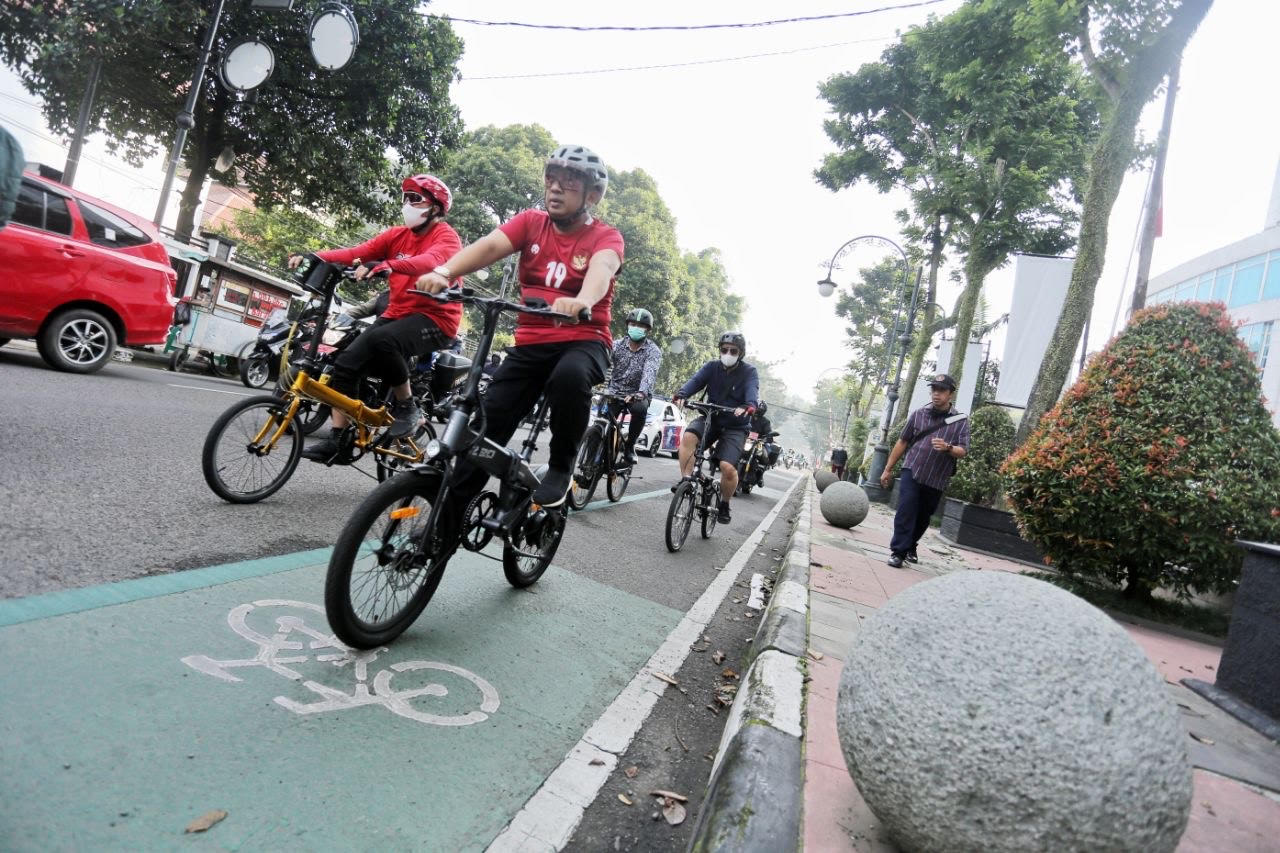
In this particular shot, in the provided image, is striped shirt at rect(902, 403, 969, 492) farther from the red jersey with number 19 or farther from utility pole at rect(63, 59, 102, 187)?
utility pole at rect(63, 59, 102, 187)

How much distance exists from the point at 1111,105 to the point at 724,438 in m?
7.43

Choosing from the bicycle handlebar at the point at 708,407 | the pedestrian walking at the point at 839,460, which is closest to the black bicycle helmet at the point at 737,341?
the bicycle handlebar at the point at 708,407

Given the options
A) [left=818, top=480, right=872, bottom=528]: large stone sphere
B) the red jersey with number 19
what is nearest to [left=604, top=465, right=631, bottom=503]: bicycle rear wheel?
[left=818, top=480, right=872, bottom=528]: large stone sphere

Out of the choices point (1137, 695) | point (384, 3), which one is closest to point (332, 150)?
point (384, 3)

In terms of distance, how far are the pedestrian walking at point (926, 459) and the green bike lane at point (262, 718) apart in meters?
4.56

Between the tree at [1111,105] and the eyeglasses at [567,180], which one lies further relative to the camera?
the tree at [1111,105]

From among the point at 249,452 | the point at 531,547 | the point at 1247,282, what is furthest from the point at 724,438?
the point at 1247,282

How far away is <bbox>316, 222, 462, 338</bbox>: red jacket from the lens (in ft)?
15.0

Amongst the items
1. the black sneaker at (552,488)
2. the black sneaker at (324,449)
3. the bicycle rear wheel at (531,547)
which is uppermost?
the black sneaker at (552,488)

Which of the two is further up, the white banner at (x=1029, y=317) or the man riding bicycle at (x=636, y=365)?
the white banner at (x=1029, y=317)

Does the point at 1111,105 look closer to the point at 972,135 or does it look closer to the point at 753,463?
the point at 753,463

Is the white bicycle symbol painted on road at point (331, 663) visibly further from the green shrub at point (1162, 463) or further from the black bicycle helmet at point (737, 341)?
the green shrub at point (1162, 463)

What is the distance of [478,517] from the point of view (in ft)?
10.5

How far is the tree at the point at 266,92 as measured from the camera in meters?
12.9
